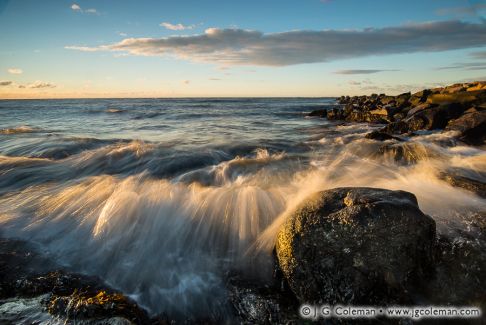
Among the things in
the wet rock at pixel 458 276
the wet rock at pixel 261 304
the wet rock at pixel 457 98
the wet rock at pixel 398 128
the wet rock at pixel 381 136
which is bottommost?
the wet rock at pixel 398 128

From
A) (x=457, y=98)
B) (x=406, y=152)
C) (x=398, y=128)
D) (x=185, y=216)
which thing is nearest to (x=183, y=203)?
(x=185, y=216)

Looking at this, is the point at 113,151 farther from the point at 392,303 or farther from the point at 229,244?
the point at 392,303

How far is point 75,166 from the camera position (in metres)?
10.5

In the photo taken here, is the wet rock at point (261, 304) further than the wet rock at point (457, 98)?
No

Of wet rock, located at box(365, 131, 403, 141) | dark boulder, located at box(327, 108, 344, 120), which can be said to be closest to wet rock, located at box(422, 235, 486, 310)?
wet rock, located at box(365, 131, 403, 141)

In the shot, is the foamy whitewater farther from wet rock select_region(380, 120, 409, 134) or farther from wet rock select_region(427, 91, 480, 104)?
wet rock select_region(427, 91, 480, 104)

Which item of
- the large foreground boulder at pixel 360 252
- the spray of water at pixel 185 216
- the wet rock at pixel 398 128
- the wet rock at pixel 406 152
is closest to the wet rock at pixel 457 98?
the wet rock at pixel 398 128

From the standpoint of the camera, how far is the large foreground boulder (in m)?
3.71

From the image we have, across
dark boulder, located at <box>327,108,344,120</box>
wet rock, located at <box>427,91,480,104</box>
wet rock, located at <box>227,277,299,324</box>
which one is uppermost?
wet rock, located at <box>427,91,480,104</box>

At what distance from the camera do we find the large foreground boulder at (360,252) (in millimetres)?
3711

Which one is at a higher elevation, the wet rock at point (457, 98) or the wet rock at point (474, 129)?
the wet rock at point (457, 98)

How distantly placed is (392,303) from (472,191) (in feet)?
13.2

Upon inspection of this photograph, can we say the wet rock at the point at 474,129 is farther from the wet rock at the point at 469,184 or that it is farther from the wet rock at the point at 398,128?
the wet rock at the point at 469,184

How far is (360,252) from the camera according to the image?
148 inches
